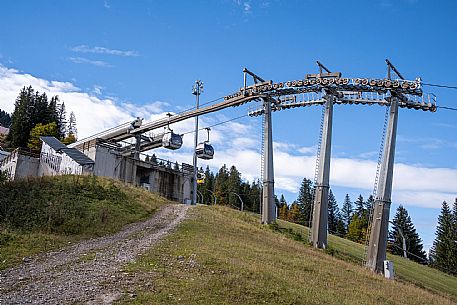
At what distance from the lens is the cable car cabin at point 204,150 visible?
5030 cm

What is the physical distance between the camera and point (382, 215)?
30.3m

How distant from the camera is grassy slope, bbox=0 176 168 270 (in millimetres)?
18969

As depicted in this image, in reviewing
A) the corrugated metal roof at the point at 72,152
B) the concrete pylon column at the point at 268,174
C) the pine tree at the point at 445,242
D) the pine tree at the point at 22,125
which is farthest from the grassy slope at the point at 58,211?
the pine tree at the point at 445,242

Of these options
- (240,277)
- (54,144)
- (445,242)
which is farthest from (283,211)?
(240,277)

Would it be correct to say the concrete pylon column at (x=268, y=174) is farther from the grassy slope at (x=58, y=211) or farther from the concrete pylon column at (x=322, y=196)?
the grassy slope at (x=58, y=211)

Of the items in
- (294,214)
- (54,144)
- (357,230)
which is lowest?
(357,230)

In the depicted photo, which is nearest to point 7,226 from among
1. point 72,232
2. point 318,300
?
point 72,232

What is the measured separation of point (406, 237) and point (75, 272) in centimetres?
8340

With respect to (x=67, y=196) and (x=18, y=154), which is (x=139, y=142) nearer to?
(x=18, y=154)

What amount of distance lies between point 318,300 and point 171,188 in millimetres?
38460

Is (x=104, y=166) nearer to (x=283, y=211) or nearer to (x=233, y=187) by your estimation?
(x=233, y=187)

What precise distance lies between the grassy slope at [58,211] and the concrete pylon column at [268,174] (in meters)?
8.74

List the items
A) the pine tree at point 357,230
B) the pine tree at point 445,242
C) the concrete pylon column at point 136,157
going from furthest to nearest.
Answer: the pine tree at point 357,230, the pine tree at point 445,242, the concrete pylon column at point 136,157

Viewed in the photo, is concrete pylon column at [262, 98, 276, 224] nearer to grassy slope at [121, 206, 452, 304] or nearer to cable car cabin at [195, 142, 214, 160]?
grassy slope at [121, 206, 452, 304]
